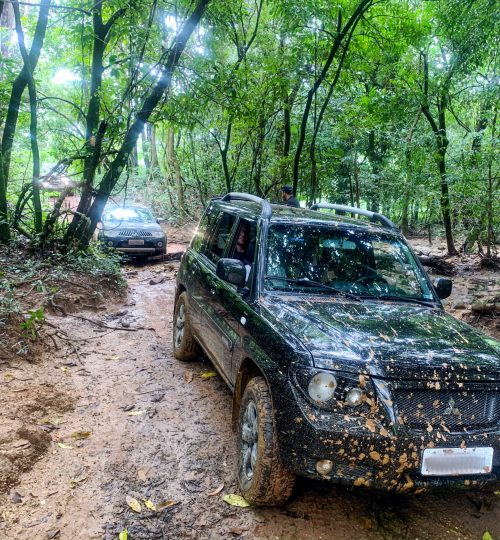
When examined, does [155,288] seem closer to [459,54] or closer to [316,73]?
[316,73]

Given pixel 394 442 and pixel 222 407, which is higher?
pixel 394 442

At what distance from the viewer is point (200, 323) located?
4812mm

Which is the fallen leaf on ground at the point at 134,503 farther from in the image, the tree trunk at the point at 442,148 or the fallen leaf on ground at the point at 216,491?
the tree trunk at the point at 442,148

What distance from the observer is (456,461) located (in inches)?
99.8

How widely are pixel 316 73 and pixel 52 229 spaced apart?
749 cm

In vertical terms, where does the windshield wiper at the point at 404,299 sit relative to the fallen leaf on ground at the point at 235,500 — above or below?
above

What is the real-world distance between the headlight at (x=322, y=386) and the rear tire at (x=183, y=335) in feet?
9.58

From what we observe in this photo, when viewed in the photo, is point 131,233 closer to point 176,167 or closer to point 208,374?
point 208,374

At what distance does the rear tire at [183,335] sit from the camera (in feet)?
17.9

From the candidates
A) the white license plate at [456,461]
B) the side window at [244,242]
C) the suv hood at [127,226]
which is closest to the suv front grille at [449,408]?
the white license plate at [456,461]

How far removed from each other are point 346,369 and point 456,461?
772mm

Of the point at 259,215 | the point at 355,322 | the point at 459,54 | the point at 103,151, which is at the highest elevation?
the point at 459,54

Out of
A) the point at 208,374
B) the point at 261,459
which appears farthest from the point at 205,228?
the point at 261,459

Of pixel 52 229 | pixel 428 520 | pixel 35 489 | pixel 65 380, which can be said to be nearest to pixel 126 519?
pixel 35 489
